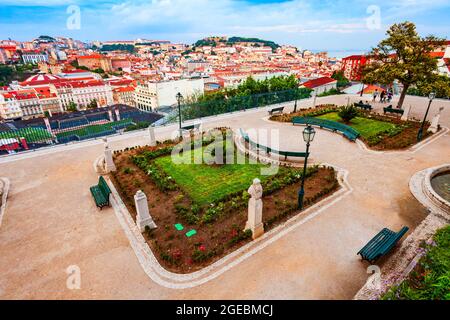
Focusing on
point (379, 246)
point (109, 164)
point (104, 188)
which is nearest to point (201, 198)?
point (104, 188)

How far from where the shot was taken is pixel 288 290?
583 cm

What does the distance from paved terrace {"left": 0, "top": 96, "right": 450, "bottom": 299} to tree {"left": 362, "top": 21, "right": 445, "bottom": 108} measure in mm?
7917

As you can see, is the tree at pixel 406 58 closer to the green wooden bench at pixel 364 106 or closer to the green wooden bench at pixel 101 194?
the green wooden bench at pixel 364 106

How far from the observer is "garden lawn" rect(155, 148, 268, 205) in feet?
32.2

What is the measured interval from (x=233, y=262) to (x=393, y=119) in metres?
17.8

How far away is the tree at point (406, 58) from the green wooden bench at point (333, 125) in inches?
234

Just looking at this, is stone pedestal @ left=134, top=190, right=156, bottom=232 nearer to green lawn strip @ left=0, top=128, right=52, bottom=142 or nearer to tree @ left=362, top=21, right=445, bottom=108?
green lawn strip @ left=0, top=128, right=52, bottom=142

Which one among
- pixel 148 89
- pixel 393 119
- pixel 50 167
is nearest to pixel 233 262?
pixel 50 167

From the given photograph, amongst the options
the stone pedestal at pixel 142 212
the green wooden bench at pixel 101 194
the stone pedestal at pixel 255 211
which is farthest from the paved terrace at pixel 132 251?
the stone pedestal at pixel 142 212

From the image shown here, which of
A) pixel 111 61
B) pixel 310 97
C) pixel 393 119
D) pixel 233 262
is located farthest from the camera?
pixel 111 61

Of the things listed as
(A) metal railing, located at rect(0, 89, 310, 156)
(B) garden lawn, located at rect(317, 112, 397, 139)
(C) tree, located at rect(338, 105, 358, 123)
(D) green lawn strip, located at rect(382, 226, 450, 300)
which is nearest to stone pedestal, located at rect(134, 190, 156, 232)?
(D) green lawn strip, located at rect(382, 226, 450, 300)

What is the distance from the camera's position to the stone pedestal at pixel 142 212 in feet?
24.8

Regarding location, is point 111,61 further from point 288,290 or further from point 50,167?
point 288,290
